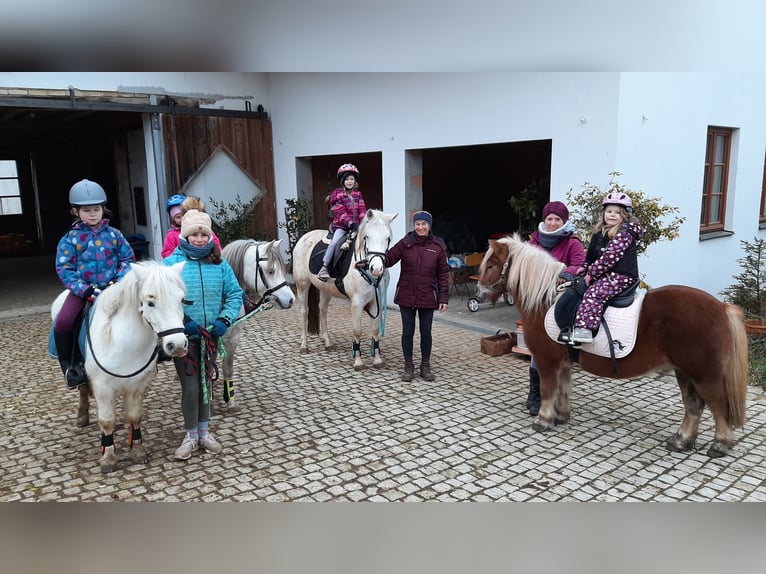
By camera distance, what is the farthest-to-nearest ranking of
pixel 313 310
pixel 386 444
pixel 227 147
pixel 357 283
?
pixel 227 147 < pixel 313 310 < pixel 357 283 < pixel 386 444

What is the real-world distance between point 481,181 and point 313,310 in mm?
6790

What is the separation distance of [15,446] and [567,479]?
422cm

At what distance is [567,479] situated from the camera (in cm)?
358

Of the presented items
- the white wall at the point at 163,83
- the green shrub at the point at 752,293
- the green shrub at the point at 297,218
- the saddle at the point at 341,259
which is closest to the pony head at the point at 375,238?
the saddle at the point at 341,259

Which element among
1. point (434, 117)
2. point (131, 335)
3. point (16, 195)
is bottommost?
point (131, 335)

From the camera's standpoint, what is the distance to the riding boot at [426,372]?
5598 millimetres

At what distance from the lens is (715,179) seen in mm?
8008

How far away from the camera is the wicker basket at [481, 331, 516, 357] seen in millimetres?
6426

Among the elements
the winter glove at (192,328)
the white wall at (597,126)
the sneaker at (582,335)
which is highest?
the white wall at (597,126)

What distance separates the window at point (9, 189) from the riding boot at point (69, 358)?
1682 centimetres

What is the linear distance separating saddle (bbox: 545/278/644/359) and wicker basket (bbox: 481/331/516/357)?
244cm

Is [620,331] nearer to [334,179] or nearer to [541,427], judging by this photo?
[541,427]

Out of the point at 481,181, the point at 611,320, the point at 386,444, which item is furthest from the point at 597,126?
the point at 481,181

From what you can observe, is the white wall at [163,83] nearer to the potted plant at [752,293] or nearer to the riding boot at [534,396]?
the riding boot at [534,396]
